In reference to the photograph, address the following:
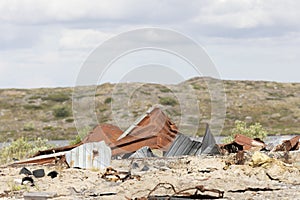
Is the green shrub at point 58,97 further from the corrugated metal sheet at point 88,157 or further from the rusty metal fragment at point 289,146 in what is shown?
the corrugated metal sheet at point 88,157

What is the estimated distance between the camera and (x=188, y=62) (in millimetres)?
17578

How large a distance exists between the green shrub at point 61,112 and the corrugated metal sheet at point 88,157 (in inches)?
1894

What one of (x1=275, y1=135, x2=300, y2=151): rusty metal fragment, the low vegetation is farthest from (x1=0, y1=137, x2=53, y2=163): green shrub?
the low vegetation

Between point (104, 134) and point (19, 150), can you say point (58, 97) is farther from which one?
point (104, 134)

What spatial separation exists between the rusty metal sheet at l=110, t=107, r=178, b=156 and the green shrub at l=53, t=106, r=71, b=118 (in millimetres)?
45407

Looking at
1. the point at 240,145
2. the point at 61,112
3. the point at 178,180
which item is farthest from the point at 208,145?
the point at 61,112

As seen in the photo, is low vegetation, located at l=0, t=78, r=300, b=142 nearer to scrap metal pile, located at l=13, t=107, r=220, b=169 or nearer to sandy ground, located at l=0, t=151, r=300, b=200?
scrap metal pile, located at l=13, t=107, r=220, b=169

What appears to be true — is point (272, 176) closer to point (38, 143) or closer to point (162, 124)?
point (162, 124)

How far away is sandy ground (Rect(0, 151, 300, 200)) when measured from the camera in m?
11.3

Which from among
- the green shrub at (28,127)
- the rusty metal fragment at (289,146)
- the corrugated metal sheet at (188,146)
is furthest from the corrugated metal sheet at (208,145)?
the green shrub at (28,127)

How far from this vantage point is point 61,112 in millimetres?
64000

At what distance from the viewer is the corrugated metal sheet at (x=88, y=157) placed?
49.8 feet

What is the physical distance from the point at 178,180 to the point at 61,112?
52.8 metres

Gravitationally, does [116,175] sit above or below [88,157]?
below
